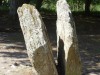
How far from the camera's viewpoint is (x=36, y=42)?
5.55 metres

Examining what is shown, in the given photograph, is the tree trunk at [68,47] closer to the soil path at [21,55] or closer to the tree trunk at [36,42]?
the tree trunk at [36,42]

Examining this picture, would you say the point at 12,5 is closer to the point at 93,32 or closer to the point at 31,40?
the point at 93,32

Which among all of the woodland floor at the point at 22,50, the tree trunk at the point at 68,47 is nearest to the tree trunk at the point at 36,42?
the tree trunk at the point at 68,47

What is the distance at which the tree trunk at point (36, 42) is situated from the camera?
5543 millimetres

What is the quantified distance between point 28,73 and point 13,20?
908 cm

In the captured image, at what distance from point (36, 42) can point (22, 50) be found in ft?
16.9

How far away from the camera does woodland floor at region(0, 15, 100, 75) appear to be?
8.18 meters

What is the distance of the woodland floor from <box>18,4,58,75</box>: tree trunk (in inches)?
64.4

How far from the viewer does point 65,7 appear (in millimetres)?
6664

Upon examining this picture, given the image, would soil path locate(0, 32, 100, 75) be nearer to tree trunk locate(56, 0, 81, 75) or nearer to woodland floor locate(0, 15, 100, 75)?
woodland floor locate(0, 15, 100, 75)

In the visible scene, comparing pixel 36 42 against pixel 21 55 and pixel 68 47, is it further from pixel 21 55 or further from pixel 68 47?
pixel 21 55

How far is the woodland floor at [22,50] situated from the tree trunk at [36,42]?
64.4 inches

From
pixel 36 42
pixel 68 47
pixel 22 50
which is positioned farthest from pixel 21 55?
pixel 36 42

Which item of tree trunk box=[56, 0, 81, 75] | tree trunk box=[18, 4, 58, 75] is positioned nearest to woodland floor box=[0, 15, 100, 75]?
tree trunk box=[56, 0, 81, 75]
